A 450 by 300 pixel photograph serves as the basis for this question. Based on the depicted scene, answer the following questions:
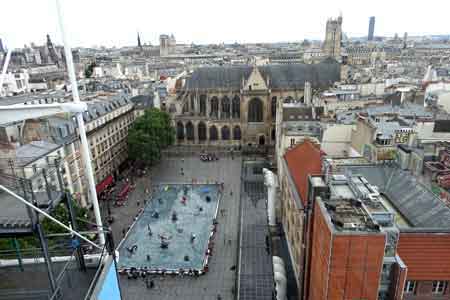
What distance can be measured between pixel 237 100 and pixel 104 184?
38.3m

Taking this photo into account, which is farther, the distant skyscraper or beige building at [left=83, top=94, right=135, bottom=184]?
the distant skyscraper

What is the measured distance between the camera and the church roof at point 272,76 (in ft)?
262

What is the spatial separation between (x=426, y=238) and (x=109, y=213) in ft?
128

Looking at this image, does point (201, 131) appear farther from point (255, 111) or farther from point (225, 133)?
point (255, 111)

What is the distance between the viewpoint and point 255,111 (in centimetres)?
7694

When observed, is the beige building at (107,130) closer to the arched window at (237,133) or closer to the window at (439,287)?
the arched window at (237,133)

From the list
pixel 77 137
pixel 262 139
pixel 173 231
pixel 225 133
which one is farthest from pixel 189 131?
pixel 173 231

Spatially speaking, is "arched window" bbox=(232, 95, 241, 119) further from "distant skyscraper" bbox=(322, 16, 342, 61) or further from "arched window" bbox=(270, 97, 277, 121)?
"distant skyscraper" bbox=(322, 16, 342, 61)

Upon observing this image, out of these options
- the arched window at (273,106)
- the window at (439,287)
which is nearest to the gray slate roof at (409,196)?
the window at (439,287)

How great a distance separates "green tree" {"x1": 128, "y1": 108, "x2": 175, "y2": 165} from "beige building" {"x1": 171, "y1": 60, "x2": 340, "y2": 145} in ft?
43.5

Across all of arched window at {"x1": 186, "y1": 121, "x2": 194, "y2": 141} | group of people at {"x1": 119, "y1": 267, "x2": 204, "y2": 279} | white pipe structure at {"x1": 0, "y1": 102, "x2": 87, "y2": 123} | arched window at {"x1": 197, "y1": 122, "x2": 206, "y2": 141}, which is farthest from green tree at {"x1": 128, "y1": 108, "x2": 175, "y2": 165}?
white pipe structure at {"x1": 0, "y1": 102, "x2": 87, "y2": 123}

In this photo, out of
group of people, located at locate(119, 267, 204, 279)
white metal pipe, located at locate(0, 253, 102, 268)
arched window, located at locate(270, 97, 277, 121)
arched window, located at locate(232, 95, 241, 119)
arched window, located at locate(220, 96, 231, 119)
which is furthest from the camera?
arched window, located at locate(220, 96, 231, 119)

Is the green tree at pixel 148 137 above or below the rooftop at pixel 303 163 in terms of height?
below

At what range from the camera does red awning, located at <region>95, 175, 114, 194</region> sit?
174 ft
